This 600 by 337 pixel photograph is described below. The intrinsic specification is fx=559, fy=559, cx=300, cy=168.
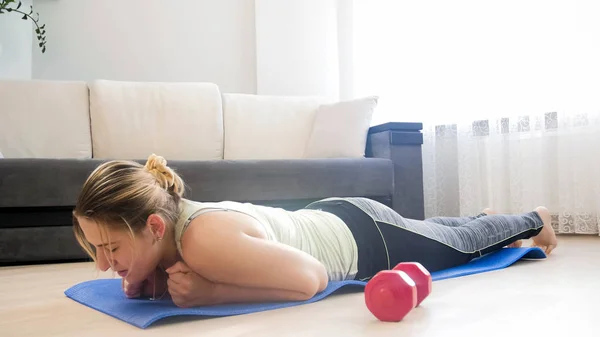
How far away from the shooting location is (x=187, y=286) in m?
1.22

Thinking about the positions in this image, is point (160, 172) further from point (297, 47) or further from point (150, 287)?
point (297, 47)

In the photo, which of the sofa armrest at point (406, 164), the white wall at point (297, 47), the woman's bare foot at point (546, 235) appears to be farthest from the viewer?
the white wall at point (297, 47)

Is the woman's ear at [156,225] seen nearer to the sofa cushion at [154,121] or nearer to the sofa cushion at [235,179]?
the sofa cushion at [235,179]

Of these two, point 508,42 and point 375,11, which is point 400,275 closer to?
point 508,42

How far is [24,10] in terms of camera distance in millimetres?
3951

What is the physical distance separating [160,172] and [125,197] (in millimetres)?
135

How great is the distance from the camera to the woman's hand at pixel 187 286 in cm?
122

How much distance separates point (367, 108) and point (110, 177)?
248 cm

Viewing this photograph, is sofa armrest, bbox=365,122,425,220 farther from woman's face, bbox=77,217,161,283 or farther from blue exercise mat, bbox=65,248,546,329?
woman's face, bbox=77,217,161,283

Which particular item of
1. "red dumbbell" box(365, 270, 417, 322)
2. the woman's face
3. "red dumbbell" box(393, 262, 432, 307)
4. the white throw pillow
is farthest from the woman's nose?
the white throw pillow

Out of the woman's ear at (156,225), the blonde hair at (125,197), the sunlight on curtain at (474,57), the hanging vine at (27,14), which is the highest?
the hanging vine at (27,14)

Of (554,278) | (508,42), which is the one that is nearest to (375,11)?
(508,42)

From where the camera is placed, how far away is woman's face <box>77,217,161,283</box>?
3.75 ft

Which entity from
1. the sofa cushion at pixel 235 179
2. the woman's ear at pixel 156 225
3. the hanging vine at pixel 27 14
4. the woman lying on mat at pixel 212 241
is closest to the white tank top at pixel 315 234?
the woman lying on mat at pixel 212 241
